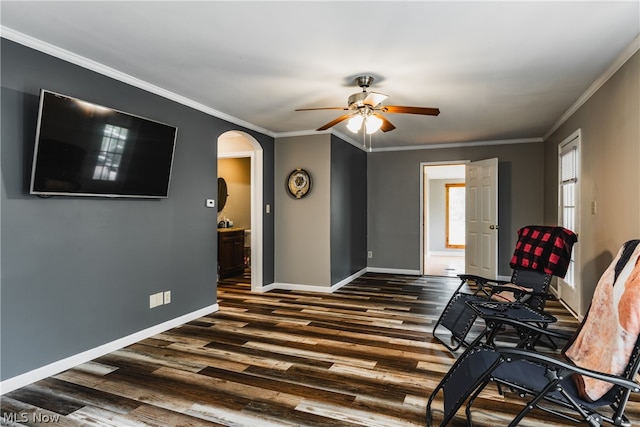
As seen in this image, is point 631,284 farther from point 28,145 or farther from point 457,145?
point 457,145

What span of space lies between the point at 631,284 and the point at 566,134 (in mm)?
3514

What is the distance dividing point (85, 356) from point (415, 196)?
218 inches

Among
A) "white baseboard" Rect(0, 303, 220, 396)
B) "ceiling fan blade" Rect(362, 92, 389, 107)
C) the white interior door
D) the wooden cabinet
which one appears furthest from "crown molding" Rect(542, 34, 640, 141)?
the wooden cabinet

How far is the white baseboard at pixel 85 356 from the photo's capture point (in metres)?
2.46

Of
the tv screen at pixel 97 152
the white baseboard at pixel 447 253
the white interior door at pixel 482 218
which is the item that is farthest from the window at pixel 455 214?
the tv screen at pixel 97 152

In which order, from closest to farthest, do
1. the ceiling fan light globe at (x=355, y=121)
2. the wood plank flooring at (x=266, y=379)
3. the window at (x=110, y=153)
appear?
the wood plank flooring at (x=266, y=379)
the window at (x=110, y=153)
the ceiling fan light globe at (x=355, y=121)

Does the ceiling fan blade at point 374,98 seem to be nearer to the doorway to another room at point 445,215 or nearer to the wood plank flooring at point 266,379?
the wood plank flooring at point 266,379

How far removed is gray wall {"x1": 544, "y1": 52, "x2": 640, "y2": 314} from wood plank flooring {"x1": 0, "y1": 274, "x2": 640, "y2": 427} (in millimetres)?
1000

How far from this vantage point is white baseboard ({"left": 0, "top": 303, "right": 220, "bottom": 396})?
2461mm

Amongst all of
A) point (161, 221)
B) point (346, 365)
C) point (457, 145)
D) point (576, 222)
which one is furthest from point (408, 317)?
point (457, 145)

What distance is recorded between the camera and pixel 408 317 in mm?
4125

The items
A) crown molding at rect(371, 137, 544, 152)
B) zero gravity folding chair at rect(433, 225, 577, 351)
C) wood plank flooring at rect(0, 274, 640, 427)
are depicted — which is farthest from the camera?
crown molding at rect(371, 137, 544, 152)

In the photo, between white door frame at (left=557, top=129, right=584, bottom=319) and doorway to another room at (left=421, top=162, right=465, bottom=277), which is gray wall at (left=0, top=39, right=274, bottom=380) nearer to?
white door frame at (left=557, top=129, right=584, bottom=319)

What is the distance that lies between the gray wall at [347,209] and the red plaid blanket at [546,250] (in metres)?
2.55
